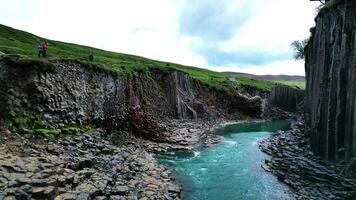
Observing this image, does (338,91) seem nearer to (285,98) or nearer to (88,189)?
(88,189)

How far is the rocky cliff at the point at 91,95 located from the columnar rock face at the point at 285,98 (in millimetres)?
35759

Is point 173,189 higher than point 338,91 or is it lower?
lower

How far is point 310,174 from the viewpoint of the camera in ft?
86.5

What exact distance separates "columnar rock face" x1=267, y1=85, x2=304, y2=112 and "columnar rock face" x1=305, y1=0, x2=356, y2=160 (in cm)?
5587

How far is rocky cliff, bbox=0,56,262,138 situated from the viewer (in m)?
27.4

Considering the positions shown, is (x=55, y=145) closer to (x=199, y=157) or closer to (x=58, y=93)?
(x=58, y=93)

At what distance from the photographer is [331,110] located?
29531 millimetres

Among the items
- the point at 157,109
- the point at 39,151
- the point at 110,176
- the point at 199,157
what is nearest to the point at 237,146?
the point at 199,157

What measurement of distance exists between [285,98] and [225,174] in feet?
231

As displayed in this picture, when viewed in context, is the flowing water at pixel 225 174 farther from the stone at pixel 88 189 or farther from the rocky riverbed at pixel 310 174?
the stone at pixel 88 189

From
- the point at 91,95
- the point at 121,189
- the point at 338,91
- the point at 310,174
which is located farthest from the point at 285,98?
the point at 121,189

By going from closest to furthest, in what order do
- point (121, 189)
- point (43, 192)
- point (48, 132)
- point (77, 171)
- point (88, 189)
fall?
point (43, 192)
point (88, 189)
point (121, 189)
point (77, 171)
point (48, 132)

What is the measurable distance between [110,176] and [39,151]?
14.8 ft

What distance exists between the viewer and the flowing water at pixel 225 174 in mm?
23031
